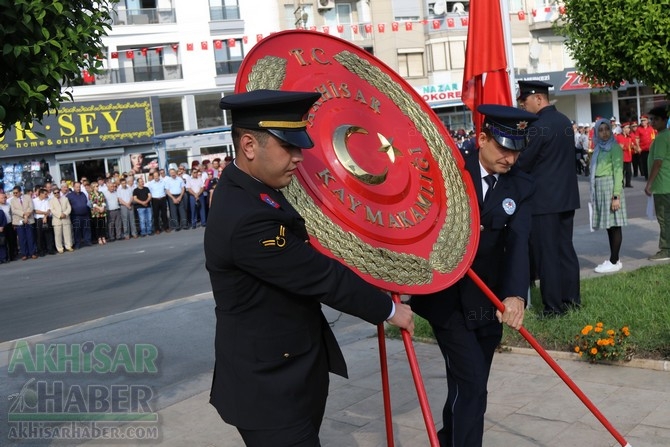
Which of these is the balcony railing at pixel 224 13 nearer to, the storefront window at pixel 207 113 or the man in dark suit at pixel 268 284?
the storefront window at pixel 207 113

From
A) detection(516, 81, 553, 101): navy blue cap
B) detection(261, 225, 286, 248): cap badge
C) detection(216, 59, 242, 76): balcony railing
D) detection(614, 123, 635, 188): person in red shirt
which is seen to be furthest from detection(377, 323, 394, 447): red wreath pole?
detection(216, 59, 242, 76): balcony railing

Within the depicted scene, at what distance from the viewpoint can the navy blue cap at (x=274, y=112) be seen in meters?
2.65

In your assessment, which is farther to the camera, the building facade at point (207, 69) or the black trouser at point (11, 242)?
the building facade at point (207, 69)

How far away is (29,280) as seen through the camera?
13.5 metres

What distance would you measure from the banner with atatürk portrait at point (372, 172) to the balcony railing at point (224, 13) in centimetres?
3894

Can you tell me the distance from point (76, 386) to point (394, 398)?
2.63 m

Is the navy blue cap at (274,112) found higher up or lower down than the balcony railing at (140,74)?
lower down

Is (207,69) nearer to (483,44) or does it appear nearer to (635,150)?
(635,150)

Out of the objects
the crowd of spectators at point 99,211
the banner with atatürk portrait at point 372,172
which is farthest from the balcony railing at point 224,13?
the banner with atatürk portrait at point 372,172

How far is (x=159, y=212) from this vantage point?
68.7 ft

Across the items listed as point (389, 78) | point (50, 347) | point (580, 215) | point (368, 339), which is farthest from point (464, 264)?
point (580, 215)

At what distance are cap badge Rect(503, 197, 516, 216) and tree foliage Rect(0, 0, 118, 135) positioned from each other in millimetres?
2434

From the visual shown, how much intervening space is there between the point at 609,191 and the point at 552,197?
262 cm

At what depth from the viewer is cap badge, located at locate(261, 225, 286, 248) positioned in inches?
101
